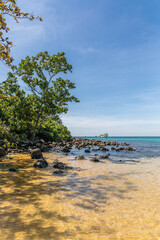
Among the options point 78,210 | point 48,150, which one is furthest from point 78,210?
point 48,150

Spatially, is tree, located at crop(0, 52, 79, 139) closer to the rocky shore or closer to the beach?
the rocky shore

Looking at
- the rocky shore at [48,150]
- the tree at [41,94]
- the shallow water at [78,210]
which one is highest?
the tree at [41,94]

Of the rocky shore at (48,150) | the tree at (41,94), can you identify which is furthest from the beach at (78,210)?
the tree at (41,94)

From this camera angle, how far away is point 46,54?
19562 millimetres

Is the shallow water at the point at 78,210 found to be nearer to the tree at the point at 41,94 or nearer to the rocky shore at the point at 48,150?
the rocky shore at the point at 48,150

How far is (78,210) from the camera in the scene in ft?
13.5

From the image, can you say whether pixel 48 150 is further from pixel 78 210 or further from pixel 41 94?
pixel 78 210

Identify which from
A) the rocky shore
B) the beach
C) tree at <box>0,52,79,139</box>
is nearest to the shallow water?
the beach

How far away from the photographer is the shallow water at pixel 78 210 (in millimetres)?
3092

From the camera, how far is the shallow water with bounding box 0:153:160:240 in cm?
309

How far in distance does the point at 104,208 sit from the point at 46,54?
2023 centimetres

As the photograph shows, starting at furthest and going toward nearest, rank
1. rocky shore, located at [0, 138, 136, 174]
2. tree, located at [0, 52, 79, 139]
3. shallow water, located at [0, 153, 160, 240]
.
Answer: tree, located at [0, 52, 79, 139], rocky shore, located at [0, 138, 136, 174], shallow water, located at [0, 153, 160, 240]

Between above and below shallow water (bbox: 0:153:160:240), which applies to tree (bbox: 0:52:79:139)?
above

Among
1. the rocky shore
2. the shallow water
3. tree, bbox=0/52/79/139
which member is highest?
tree, bbox=0/52/79/139
